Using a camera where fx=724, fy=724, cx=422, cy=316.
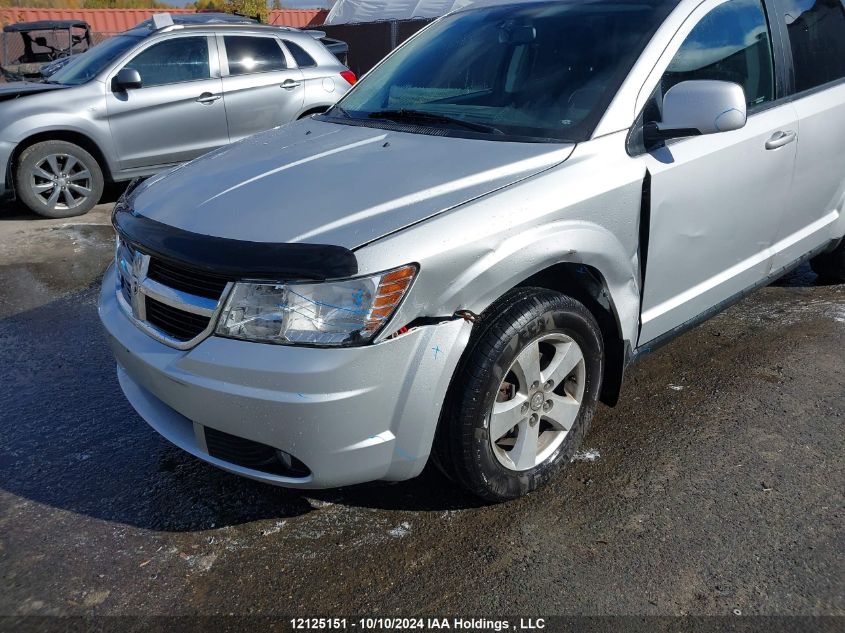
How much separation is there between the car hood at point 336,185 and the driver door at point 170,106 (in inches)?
172

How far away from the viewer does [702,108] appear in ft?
8.23

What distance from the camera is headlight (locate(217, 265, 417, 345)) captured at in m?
2.03

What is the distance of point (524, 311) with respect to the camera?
2.30 metres

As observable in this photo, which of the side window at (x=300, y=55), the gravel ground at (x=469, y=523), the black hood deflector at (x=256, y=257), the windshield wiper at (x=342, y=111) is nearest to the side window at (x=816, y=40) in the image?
the gravel ground at (x=469, y=523)

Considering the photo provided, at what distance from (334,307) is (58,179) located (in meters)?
5.77

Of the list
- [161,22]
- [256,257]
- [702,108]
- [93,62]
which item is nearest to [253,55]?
[161,22]

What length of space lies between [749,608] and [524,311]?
108 cm

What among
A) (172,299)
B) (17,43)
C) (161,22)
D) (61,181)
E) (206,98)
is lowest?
(61,181)

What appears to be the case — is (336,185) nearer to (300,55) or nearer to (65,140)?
(65,140)

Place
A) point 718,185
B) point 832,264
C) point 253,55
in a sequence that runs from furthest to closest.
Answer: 1. point 253,55
2. point 832,264
3. point 718,185

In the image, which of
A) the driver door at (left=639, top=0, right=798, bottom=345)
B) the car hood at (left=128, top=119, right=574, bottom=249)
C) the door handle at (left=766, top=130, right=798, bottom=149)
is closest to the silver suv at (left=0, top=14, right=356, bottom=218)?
the car hood at (left=128, top=119, right=574, bottom=249)

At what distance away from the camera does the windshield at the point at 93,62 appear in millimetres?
6836

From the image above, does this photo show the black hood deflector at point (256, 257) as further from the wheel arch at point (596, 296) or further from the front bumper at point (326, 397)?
the wheel arch at point (596, 296)

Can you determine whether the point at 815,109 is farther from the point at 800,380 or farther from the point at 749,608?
the point at 749,608
